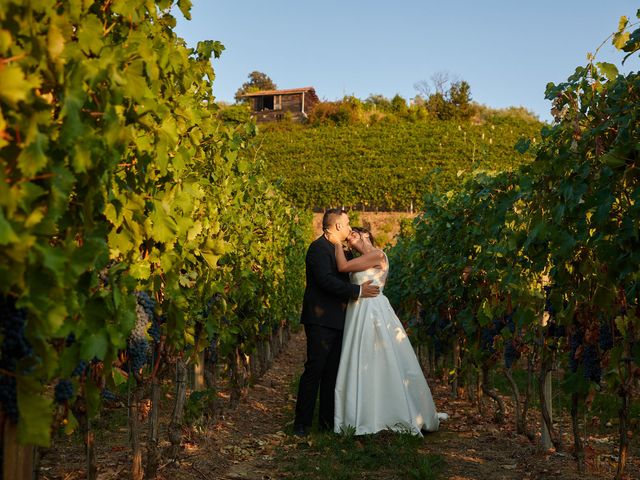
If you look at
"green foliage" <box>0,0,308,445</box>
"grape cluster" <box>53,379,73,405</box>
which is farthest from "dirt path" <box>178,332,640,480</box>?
"grape cluster" <box>53,379,73,405</box>

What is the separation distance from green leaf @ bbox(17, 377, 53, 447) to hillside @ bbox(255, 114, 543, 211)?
31.5 metres

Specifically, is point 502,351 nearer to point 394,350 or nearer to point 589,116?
point 394,350

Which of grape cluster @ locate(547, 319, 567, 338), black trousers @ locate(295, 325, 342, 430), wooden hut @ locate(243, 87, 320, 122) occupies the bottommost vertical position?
black trousers @ locate(295, 325, 342, 430)

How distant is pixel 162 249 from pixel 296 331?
46.7 feet

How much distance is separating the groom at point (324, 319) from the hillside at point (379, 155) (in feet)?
89.5

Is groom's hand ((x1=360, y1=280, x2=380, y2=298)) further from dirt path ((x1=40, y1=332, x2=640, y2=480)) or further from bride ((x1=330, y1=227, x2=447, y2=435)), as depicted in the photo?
dirt path ((x1=40, y1=332, x2=640, y2=480))

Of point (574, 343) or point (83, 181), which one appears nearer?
point (83, 181)

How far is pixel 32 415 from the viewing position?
1.59 m

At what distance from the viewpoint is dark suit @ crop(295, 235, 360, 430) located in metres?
5.80

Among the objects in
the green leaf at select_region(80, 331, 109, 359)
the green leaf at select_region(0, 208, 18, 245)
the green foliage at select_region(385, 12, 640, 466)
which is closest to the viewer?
the green leaf at select_region(0, 208, 18, 245)

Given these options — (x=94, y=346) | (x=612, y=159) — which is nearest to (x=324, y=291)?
(x=612, y=159)

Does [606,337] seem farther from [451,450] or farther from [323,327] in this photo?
[323,327]

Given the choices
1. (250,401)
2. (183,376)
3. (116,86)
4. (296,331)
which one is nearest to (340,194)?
(296,331)

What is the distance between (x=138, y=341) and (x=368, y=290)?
337 cm
